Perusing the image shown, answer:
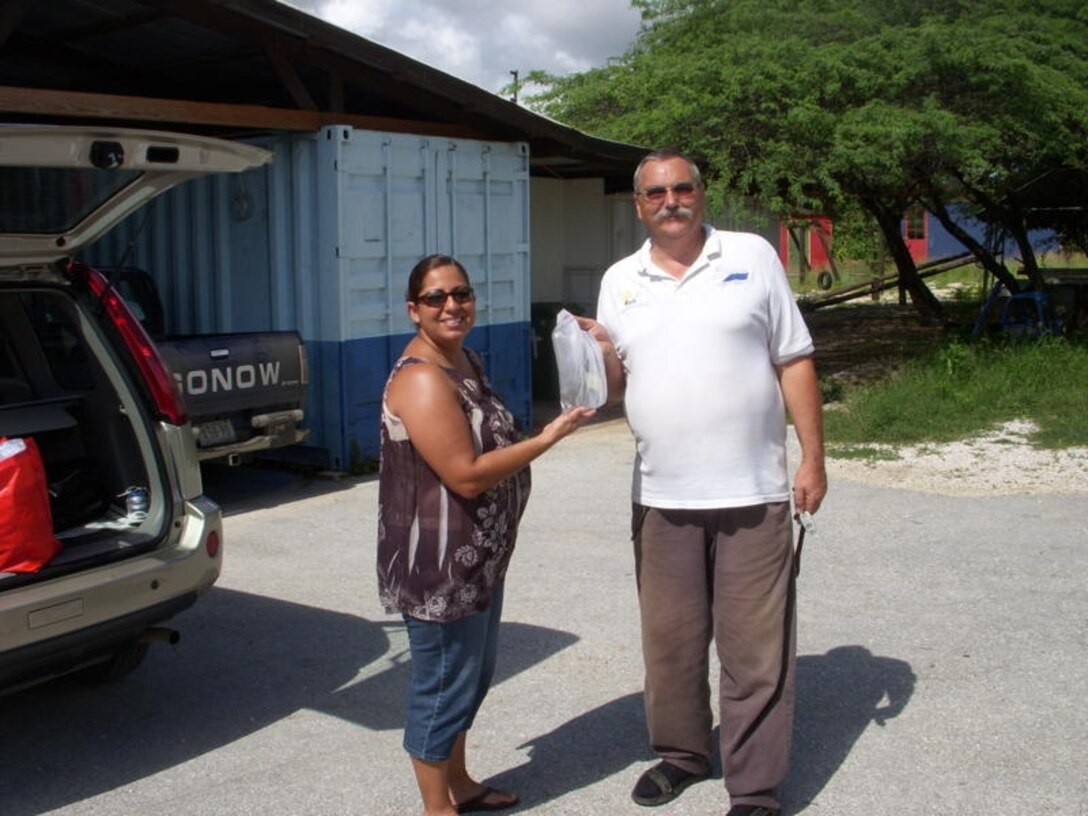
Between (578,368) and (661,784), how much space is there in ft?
4.46

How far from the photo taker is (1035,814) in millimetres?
3848

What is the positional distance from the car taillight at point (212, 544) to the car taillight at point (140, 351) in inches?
16.6

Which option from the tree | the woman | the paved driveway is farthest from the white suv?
the tree

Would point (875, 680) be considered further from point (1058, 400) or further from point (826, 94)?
point (826, 94)

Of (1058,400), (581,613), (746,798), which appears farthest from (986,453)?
(746,798)

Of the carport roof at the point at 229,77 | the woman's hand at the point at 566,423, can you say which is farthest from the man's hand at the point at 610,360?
the carport roof at the point at 229,77

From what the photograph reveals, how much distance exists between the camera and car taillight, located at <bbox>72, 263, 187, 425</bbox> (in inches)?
181

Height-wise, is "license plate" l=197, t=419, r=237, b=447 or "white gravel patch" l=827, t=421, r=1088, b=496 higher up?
"license plate" l=197, t=419, r=237, b=447

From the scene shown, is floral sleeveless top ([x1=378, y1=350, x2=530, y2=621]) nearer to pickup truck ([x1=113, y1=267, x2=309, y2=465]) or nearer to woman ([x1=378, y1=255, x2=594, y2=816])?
woman ([x1=378, y1=255, x2=594, y2=816])

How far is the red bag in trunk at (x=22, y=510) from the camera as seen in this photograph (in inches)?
154

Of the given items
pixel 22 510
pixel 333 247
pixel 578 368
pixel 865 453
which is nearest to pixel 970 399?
pixel 865 453

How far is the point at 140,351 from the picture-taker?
4625 millimetres

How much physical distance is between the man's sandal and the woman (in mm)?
635

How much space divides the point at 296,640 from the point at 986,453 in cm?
616
